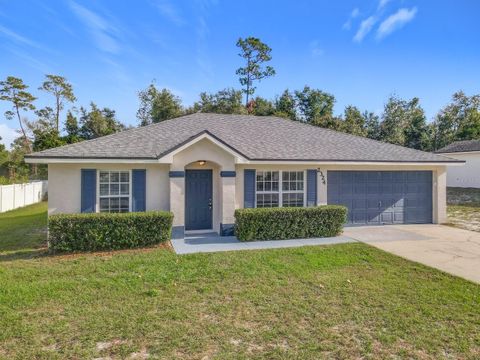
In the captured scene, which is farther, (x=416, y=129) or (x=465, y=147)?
(x=416, y=129)

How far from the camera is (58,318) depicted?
5043 millimetres

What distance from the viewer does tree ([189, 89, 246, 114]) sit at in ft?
106

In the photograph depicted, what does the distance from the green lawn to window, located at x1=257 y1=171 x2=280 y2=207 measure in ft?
13.1

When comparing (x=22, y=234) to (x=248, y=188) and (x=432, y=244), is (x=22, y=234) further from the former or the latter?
(x=432, y=244)

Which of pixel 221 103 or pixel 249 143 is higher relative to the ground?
pixel 221 103

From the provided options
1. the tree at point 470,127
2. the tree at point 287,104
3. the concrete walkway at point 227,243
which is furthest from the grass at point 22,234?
the tree at point 470,127

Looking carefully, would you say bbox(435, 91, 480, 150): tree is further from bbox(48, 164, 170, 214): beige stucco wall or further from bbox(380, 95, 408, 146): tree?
bbox(48, 164, 170, 214): beige stucco wall

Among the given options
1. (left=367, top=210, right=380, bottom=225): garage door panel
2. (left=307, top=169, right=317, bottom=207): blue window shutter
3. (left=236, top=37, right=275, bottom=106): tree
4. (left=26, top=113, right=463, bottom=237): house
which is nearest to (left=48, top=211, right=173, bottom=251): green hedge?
(left=26, top=113, right=463, bottom=237): house

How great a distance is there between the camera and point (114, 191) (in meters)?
10.9

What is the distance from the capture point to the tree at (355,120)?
1380 inches

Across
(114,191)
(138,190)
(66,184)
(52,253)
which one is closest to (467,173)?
(138,190)

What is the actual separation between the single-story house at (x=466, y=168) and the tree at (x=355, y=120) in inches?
367

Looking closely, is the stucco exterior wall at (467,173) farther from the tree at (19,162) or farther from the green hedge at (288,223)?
the tree at (19,162)

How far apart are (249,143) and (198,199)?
3.38 metres
